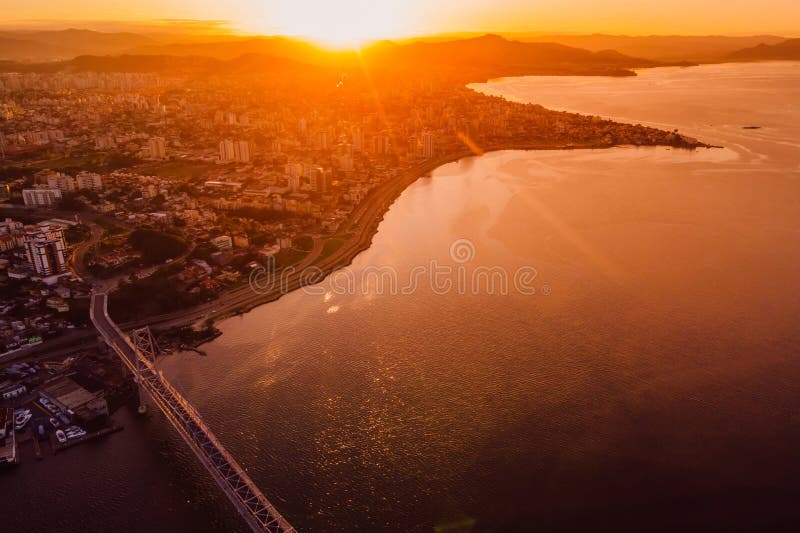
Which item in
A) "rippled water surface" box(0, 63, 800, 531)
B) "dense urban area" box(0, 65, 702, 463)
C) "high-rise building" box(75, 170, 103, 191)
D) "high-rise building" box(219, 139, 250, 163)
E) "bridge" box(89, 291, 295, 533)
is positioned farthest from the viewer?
"high-rise building" box(219, 139, 250, 163)

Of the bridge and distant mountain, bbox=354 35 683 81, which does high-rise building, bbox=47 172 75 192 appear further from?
distant mountain, bbox=354 35 683 81

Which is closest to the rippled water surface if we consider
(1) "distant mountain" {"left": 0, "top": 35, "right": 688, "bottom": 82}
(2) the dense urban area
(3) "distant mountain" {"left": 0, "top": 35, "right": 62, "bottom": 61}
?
(2) the dense urban area

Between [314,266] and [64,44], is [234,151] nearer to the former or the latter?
[314,266]

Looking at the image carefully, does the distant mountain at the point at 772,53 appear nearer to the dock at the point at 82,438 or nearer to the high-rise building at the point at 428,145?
the high-rise building at the point at 428,145

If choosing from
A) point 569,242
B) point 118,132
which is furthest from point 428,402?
point 118,132

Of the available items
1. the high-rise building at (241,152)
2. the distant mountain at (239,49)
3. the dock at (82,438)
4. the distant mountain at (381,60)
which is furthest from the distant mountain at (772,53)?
the dock at (82,438)

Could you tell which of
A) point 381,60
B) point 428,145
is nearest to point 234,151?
point 428,145
